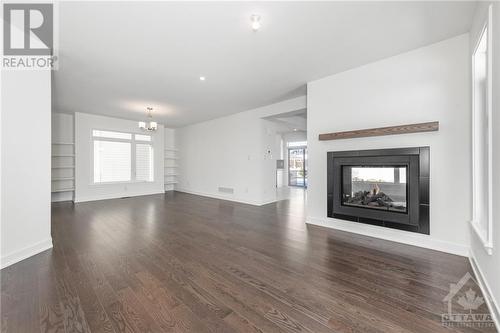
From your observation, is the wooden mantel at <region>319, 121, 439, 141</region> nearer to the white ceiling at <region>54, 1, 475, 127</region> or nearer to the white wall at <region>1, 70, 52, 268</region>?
the white ceiling at <region>54, 1, 475, 127</region>

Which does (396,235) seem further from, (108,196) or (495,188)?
(108,196)

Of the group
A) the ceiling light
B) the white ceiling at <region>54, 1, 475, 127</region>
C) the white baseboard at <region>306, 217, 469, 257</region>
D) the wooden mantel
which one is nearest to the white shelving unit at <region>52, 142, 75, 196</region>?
the white ceiling at <region>54, 1, 475, 127</region>

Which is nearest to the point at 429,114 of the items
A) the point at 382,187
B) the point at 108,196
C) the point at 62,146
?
the point at 382,187

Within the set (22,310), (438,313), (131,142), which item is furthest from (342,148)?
(131,142)

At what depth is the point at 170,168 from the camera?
8.92m

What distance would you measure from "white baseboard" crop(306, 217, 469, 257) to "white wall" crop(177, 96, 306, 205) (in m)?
2.48

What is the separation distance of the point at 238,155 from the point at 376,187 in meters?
4.03

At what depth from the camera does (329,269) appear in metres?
2.23

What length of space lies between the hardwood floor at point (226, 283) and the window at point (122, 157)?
13.2ft

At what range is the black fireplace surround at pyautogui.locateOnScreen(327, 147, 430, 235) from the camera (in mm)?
2768

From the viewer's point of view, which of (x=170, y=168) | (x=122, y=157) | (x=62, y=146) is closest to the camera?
(x=62, y=146)

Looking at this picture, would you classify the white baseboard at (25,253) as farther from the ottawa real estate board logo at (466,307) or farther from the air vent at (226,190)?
the air vent at (226,190)

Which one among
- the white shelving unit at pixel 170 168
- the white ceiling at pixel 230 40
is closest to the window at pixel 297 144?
the white shelving unit at pixel 170 168

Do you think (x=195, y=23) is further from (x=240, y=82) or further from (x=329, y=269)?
(x=329, y=269)
